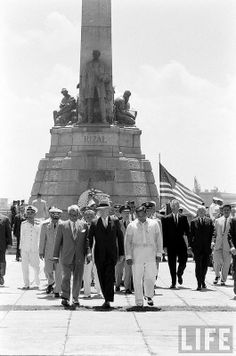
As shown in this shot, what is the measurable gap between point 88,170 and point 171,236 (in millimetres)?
12759

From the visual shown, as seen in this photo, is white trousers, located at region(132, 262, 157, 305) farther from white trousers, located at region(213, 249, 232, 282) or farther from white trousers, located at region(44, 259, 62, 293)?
white trousers, located at region(213, 249, 232, 282)

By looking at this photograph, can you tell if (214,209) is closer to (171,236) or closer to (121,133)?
(171,236)

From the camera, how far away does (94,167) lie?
27.5 meters

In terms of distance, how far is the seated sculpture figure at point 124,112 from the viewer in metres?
29.0

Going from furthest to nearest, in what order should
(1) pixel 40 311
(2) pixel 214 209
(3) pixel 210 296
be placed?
(2) pixel 214 209, (3) pixel 210 296, (1) pixel 40 311

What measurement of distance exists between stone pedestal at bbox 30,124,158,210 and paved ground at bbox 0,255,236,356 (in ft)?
43.9

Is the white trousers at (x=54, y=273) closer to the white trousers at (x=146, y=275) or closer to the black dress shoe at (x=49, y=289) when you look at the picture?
the black dress shoe at (x=49, y=289)

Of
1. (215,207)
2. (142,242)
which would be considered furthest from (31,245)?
(215,207)

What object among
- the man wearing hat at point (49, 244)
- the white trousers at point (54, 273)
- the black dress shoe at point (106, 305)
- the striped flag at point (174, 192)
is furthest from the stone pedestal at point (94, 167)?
the black dress shoe at point (106, 305)

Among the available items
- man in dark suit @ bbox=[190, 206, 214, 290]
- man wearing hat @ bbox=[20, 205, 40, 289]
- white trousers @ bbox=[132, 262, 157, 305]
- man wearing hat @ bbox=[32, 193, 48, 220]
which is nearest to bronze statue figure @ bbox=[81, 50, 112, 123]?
man wearing hat @ bbox=[32, 193, 48, 220]

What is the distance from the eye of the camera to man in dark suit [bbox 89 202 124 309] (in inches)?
454

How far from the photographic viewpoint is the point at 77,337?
8.38 meters

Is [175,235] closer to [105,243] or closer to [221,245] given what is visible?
[221,245]

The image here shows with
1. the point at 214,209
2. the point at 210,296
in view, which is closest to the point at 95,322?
the point at 210,296
